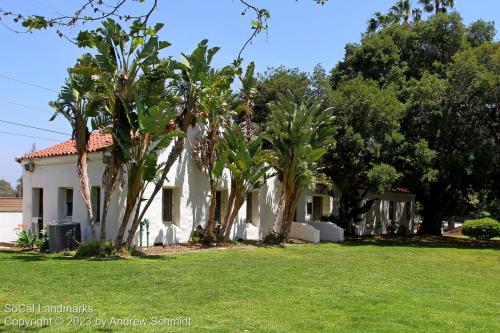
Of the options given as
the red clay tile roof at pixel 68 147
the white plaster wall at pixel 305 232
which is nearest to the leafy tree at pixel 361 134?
the white plaster wall at pixel 305 232

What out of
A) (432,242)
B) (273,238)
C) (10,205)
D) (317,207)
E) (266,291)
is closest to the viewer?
(266,291)

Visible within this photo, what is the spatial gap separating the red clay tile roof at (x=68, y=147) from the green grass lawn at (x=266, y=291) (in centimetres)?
463

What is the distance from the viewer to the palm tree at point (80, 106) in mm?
15734

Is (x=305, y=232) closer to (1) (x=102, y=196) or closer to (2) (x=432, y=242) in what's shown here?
(2) (x=432, y=242)

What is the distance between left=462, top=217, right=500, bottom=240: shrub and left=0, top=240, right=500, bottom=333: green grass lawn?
636 inches

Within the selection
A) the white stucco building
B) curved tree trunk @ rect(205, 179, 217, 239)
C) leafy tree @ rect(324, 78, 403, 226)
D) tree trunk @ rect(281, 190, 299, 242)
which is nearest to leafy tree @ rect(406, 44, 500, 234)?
leafy tree @ rect(324, 78, 403, 226)

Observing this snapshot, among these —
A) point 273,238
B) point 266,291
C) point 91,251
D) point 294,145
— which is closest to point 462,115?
point 294,145

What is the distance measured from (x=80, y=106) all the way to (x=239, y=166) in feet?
20.0

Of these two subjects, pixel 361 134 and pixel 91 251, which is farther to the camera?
pixel 361 134

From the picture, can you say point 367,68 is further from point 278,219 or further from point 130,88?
point 130,88

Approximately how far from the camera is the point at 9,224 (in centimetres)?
2306

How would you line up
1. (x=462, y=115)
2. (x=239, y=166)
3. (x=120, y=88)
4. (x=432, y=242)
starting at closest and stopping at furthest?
(x=120, y=88) → (x=239, y=166) → (x=462, y=115) → (x=432, y=242)

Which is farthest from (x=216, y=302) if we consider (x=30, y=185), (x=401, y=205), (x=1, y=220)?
(x=401, y=205)

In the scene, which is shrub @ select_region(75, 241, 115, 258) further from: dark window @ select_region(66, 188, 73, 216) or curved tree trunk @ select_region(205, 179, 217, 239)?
curved tree trunk @ select_region(205, 179, 217, 239)
